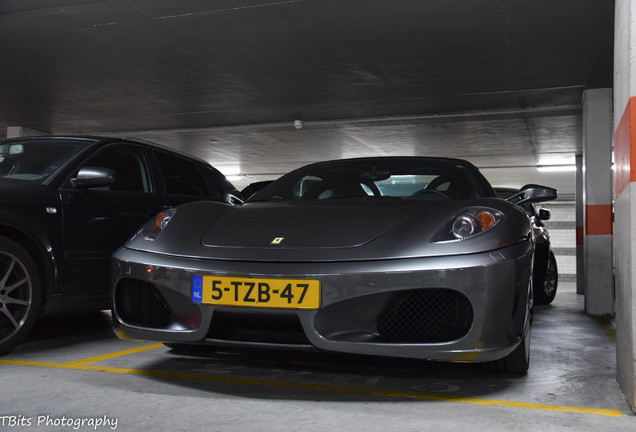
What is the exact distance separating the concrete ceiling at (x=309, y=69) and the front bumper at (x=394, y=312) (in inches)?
156

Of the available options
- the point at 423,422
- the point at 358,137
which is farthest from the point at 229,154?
the point at 423,422

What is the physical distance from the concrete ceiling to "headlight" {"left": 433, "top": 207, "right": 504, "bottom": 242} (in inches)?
144

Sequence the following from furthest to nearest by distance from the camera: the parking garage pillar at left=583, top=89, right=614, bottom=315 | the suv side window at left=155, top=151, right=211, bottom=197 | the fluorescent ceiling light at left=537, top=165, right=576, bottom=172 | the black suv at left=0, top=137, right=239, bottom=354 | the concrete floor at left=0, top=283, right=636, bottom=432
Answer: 1. the fluorescent ceiling light at left=537, top=165, right=576, bottom=172
2. the parking garage pillar at left=583, top=89, right=614, bottom=315
3. the suv side window at left=155, top=151, right=211, bottom=197
4. the black suv at left=0, top=137, right=239, bottom=354
5. the concrete floor at left=0, top=283, right=636, bottom=432

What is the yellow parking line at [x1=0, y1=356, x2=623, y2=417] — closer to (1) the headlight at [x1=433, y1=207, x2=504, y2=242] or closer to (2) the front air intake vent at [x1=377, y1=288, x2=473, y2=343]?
(2) the front air intake vent at [x1=377, y1=288, x2=473, y2=343]

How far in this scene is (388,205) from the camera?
126 inches

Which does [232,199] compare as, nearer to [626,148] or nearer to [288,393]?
[288,393]

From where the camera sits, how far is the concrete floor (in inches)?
92.3

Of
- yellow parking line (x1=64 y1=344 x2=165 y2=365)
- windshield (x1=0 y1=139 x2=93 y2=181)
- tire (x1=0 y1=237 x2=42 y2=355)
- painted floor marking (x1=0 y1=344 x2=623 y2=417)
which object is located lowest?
yellow parking line (x1=64 y1=344 x2=165 y2=365)

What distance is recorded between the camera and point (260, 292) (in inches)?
104

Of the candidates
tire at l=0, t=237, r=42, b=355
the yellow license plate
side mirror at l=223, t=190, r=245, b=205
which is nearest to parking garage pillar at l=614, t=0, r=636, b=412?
the yellow license plate

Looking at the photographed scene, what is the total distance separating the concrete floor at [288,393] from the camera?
92.3 inches

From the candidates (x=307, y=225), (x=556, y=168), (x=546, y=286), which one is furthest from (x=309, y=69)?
(x=556, y=168)

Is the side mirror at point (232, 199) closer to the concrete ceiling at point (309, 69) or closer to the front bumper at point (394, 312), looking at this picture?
the front bumper at point (394, 312)

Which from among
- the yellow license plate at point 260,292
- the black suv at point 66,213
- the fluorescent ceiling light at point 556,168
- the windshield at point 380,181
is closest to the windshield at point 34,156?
the black suv at point 66,213
